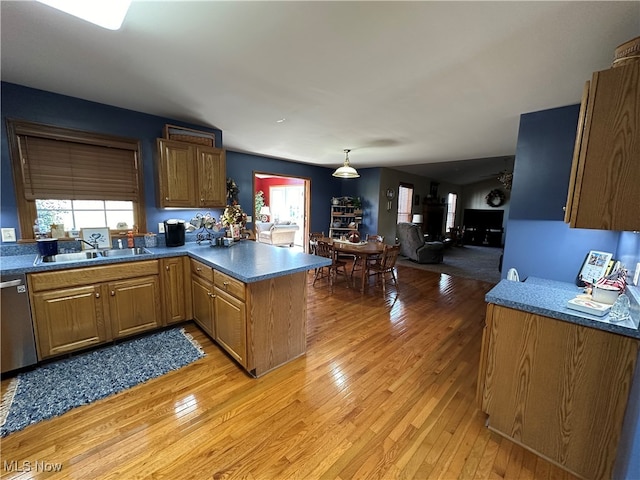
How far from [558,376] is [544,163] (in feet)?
6.85

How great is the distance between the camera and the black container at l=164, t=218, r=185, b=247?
116 inches

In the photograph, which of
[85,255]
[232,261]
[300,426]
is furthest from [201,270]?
[300,426]

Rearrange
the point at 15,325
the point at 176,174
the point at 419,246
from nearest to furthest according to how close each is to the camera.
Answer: the point at 15,325
the point at 176,174
the point at 419,246

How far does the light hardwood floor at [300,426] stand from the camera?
1381mm

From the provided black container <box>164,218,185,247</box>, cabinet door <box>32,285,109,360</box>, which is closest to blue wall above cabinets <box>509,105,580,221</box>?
black container <box>164,218,185,247</box>

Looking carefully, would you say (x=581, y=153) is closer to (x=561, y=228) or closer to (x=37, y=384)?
(x=561, y=228)

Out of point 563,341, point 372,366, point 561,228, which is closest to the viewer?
point 563,341

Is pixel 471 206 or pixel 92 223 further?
pixel 471 206

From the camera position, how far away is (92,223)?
277 centimetres

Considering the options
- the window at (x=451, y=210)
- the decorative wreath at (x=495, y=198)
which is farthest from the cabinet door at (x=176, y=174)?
the decorative wreath at (x=495, y=198)

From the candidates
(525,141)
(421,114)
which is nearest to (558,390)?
(525,141)

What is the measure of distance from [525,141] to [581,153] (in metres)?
1.83

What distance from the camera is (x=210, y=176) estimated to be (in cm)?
312

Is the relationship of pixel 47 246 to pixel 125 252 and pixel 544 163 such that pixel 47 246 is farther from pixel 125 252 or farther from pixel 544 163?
pixel 544 163
